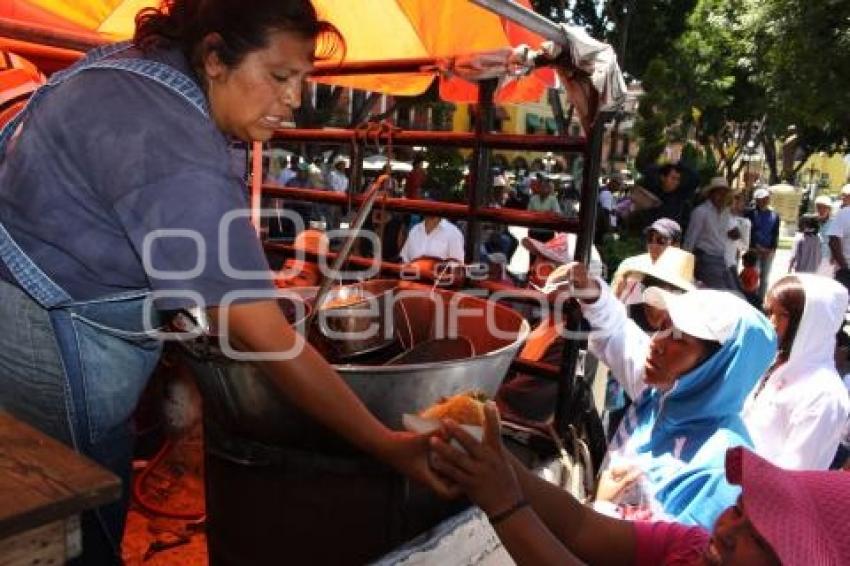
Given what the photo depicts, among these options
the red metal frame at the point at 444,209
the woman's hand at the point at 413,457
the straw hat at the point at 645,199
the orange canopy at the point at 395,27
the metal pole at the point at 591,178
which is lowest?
the woman's hand at the point at 413,457

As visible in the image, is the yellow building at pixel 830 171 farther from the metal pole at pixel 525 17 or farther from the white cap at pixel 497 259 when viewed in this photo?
the metal pole at pixel 525 17

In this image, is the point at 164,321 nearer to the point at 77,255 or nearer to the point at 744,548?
the point at 77,255

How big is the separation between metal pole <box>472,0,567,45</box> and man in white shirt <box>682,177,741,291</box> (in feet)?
21.5

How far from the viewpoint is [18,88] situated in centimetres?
234

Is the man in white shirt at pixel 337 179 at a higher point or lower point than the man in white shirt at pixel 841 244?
higher

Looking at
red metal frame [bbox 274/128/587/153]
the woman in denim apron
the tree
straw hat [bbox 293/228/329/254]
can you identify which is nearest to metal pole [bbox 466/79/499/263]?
red metal frame [bbox 274/128/587/153]

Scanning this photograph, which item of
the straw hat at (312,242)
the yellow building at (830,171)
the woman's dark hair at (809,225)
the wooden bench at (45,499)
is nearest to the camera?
the wooden bench at (45,499)

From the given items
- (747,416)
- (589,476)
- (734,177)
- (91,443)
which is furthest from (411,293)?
(734,177)

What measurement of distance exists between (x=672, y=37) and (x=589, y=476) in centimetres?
2000

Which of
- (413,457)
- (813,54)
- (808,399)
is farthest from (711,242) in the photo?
(413,457)

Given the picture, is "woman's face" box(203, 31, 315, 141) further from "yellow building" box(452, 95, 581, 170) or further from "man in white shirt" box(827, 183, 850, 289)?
"yellow building" box(452, 95, 581, 170)

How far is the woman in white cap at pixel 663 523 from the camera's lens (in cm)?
117

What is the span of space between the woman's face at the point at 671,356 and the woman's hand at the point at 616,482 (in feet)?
1.16

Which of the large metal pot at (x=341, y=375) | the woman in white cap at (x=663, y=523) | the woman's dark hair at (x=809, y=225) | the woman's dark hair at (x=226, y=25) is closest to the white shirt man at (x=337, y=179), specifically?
the woman's dark hair at (x=809, y=225)
